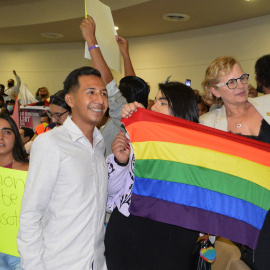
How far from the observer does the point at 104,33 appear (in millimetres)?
2764

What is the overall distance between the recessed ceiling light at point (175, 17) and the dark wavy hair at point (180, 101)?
293 inches

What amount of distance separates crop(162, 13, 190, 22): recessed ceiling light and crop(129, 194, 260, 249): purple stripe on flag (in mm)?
7887

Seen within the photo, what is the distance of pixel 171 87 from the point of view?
2.19 m

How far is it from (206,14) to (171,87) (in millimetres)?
7522

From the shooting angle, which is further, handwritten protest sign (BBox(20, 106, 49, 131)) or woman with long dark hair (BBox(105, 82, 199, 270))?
handwritten protest sign (BBox(20, 106, 49, 131))

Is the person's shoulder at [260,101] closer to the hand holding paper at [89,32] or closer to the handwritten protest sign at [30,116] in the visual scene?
the hand holding paper at [89,32]

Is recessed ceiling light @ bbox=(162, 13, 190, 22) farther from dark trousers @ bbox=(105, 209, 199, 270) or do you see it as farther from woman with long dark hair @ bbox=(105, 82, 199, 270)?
dark trousers @ bbox=(105, 209, 199, 270)

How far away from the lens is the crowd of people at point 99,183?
1.74m

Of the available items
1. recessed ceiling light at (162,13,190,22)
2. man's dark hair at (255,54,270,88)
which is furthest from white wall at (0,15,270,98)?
man's dark hair at (255,54,270,88)

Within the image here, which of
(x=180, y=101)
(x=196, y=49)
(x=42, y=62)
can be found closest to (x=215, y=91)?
(x=180, y=101)

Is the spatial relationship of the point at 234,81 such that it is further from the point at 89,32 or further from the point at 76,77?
the point at 89,32

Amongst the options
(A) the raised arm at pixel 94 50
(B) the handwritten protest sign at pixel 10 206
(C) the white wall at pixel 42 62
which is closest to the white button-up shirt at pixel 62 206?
(B) the handwritten protest sign at pixel 10 206

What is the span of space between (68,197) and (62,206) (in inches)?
2.1

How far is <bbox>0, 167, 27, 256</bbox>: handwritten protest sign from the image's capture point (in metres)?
2.33
